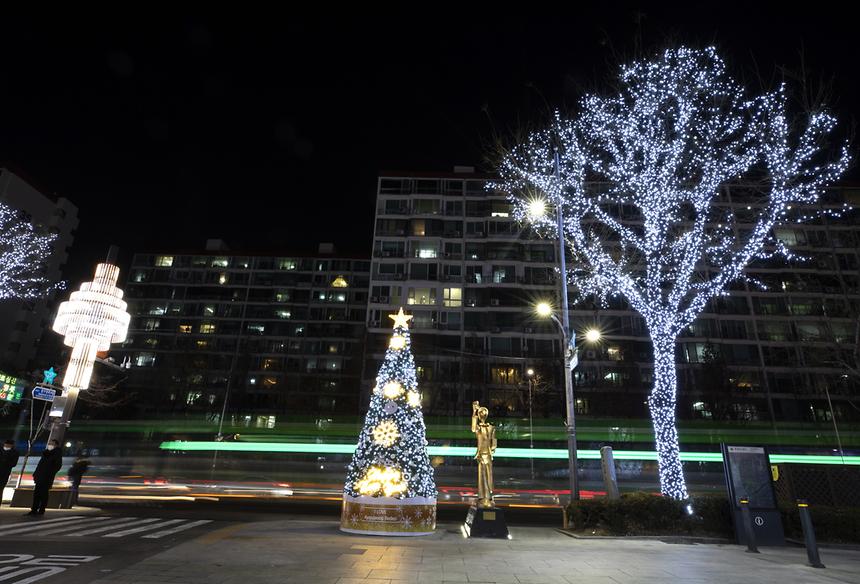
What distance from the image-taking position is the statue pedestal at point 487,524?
36.5ft

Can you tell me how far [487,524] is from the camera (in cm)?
1122

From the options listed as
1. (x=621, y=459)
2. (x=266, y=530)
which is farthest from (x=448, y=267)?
(x=266, y=530)

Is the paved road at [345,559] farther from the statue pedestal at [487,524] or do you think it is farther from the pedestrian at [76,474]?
the pedestrian at [76,474]

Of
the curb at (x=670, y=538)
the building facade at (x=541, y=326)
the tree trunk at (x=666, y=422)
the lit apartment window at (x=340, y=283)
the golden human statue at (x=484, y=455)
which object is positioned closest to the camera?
the golden human statue at (x=484, y=455)

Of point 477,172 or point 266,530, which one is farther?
point 477,172

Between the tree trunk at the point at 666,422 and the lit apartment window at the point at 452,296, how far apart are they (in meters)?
38.5

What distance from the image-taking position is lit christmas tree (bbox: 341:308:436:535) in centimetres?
1116

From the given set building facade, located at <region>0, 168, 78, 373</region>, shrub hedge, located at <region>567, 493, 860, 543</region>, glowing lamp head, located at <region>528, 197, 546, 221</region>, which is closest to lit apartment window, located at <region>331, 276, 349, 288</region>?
building facade, located at <region>0, 168, 78, 373</region>

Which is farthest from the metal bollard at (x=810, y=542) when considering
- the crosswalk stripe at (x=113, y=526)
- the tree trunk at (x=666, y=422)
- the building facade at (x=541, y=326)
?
the building facade at (x=541, y=326)

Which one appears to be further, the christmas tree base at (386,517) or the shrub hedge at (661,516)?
the shrub hedge at (661,516)

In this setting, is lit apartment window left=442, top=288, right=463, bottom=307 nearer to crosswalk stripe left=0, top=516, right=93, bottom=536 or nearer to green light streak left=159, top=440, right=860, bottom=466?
green light streak left=159, top=440, right=860, bottom=466

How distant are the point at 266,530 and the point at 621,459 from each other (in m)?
29.1

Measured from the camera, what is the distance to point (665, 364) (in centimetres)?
1462

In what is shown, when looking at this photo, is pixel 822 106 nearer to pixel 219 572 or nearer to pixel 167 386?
pixel 219 572
